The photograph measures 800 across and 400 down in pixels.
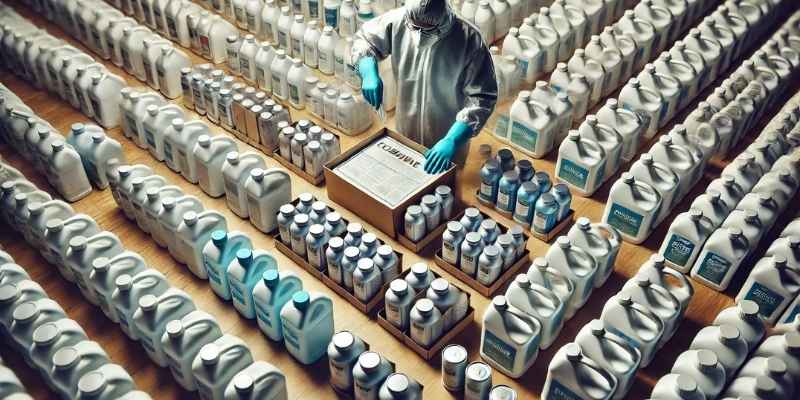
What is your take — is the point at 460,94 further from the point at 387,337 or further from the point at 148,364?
the point at 148,364

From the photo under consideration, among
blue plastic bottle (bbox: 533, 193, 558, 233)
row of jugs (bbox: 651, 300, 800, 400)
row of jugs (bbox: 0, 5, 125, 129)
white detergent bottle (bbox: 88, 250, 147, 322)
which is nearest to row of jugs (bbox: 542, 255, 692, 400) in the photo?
row of jugs (bbox: 651, 300, 800, 400)

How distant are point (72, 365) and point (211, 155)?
3.78ft

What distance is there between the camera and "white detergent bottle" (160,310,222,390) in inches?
87.3

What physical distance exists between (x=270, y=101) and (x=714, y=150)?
2.06 metres

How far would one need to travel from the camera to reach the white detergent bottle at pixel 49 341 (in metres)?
2.17

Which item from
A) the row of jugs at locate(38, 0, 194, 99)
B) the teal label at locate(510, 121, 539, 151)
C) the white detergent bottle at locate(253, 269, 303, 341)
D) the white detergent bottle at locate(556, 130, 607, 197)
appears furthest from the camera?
the row of jugs at locate(38, 0, 194, 99)

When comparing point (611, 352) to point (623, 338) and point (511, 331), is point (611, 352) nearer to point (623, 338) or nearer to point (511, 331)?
point (623, 338)

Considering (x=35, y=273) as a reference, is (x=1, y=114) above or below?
above

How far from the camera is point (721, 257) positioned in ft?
8.64

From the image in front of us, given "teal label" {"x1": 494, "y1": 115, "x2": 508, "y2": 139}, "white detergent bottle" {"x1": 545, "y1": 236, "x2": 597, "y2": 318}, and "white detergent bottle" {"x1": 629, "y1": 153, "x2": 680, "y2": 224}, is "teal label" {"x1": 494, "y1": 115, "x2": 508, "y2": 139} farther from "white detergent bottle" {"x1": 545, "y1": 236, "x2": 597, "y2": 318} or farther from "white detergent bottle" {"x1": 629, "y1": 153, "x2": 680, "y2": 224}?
"white detergent bottle" {"x1": 545, "y1": 236, "x2": 597, "y2": 318}

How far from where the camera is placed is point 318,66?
396 cm

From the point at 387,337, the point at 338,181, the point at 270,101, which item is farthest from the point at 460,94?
the point at 387,337

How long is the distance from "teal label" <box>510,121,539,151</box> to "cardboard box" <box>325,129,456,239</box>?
0.50 m

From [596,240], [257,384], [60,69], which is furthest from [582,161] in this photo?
[60,69]
